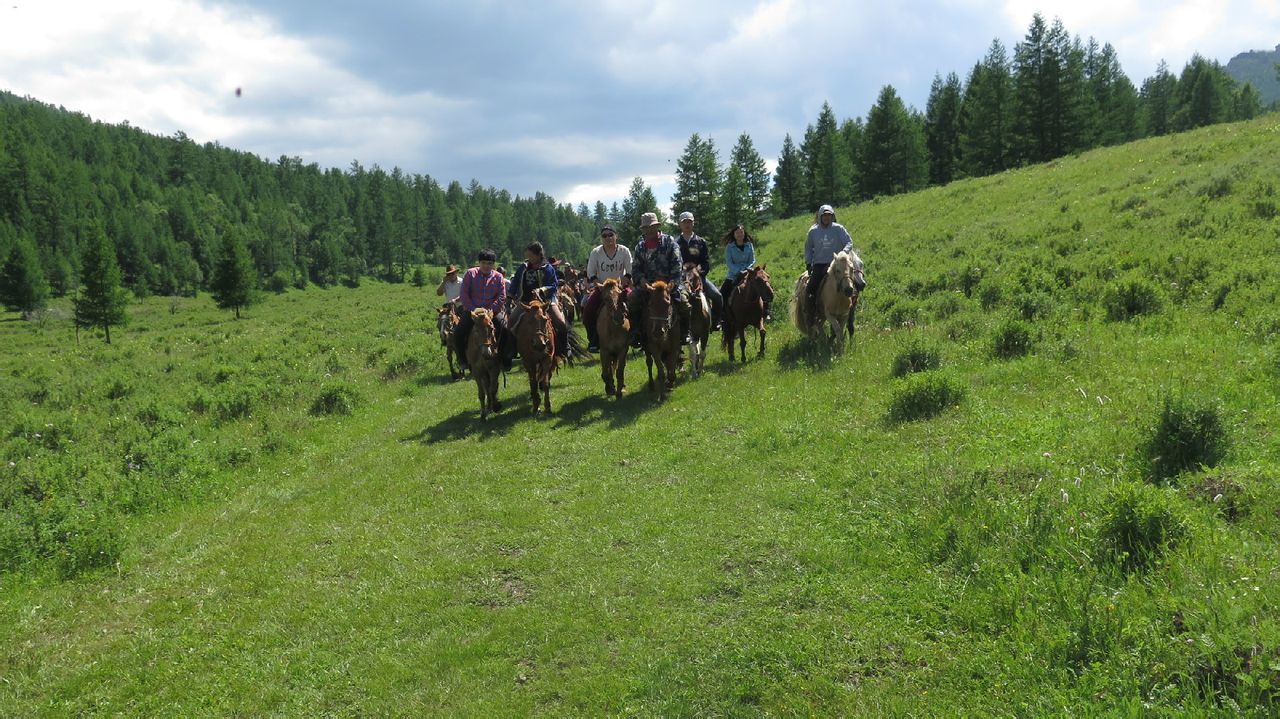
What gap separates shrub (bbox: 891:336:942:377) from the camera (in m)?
10.2

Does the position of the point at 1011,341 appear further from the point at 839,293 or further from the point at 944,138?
the point at 944,138

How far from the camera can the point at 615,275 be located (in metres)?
13.5

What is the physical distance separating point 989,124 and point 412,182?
177 m

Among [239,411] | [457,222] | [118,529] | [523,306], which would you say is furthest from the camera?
[457,222]

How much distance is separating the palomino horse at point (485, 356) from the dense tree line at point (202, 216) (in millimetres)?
74432

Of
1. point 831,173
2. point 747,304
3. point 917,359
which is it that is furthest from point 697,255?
point 831,173

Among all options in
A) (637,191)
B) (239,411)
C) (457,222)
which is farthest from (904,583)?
(457,222)

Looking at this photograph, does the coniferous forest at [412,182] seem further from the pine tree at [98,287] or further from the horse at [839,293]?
the horse at [839,293]

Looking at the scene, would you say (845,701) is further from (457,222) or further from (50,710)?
(457,222)

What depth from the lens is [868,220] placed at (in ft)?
123

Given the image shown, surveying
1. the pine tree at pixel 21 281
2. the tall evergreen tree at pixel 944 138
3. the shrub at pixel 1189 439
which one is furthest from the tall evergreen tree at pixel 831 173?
the pine tree at pixel 21 281

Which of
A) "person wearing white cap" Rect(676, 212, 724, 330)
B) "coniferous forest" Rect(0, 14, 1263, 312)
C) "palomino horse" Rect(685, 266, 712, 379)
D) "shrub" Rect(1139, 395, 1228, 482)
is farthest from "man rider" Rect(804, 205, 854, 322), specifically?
"coniferous forest" Rect(0, 14, 1263, 312)

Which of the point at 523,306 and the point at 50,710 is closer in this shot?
the point at 50,710

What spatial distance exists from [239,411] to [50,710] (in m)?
12.6
